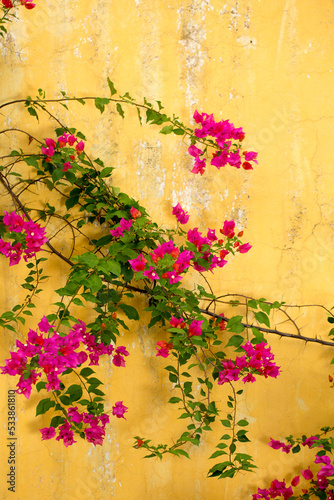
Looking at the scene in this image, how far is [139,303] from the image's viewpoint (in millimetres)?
1348

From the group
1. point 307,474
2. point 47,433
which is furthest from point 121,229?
point 307,474

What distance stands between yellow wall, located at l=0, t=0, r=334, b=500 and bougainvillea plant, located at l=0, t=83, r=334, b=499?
6cm

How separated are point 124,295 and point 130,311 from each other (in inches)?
3.5

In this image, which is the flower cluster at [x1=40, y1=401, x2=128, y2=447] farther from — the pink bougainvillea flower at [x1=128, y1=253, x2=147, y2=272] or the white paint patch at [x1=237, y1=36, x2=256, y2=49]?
the white paint patch at [x1=237, y1=36, x2=256, y2=49]

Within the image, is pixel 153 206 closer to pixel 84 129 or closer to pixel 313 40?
pixel 84 129

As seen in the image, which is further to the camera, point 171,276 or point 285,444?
point 285,444

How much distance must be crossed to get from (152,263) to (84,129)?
1.91 ft

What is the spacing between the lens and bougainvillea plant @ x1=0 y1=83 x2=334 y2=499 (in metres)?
1.07

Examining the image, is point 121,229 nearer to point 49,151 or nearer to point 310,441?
point 49,151

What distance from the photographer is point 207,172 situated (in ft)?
4.46

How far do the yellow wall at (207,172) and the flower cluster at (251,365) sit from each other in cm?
16

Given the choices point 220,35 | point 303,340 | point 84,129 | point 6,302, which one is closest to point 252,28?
point 220,35

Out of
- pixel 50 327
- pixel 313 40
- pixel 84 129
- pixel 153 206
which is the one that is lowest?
pixel 50 327

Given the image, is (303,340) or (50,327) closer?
(50,327)
